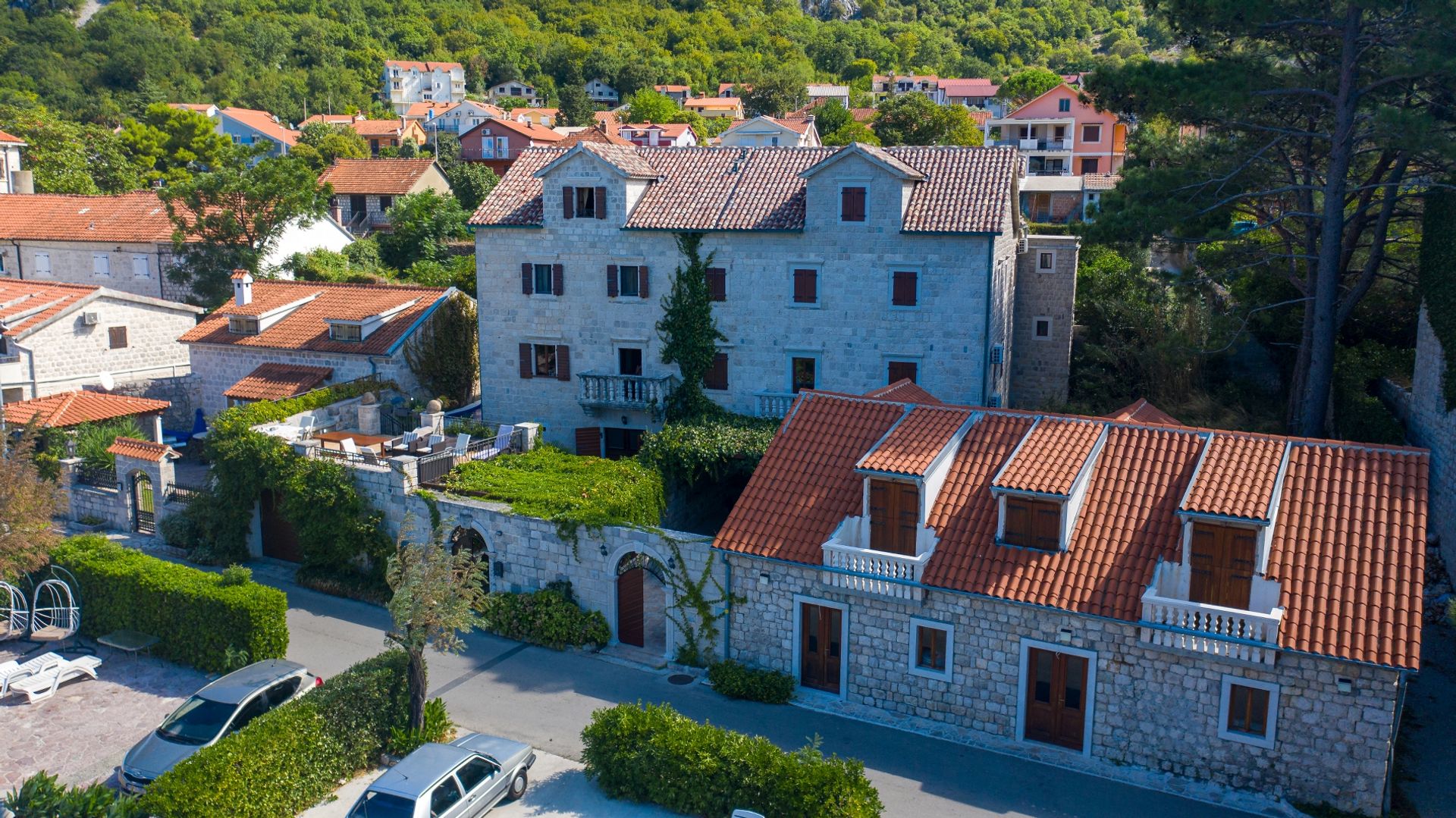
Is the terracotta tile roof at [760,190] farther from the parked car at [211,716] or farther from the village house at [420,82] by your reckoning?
the village house at [420,82]

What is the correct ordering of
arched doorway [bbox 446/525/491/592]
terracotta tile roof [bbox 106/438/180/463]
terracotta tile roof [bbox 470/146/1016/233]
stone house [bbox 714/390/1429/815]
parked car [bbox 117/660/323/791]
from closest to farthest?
stone house [bbox 714/390/1429/815] → parked car [bbox 117/660/323/791] → arched doorway [bbox 446/525/491/592] → terracotta tile roof [bbox 470/146/1016/233] → terracotta tile roof [bbox 106/438/180/463]

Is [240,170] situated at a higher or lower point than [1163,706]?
higher

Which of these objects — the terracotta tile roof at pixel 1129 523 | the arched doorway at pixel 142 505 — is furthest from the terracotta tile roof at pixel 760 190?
the arched doorway at pixel 142 505

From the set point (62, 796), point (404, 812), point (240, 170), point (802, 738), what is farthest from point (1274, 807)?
point (240, 170)

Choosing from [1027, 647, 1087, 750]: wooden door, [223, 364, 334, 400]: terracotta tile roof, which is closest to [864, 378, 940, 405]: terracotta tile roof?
[1027, 647, 1087, 750]: wooden door

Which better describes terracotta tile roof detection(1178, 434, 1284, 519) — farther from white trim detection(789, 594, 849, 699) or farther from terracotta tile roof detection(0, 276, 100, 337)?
terracotta tile roof detection(0, 276, 100, 337)

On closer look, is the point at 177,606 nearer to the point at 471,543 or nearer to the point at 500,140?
the point at 471,543

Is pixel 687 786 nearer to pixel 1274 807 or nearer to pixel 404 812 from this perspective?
pixel 404 812
